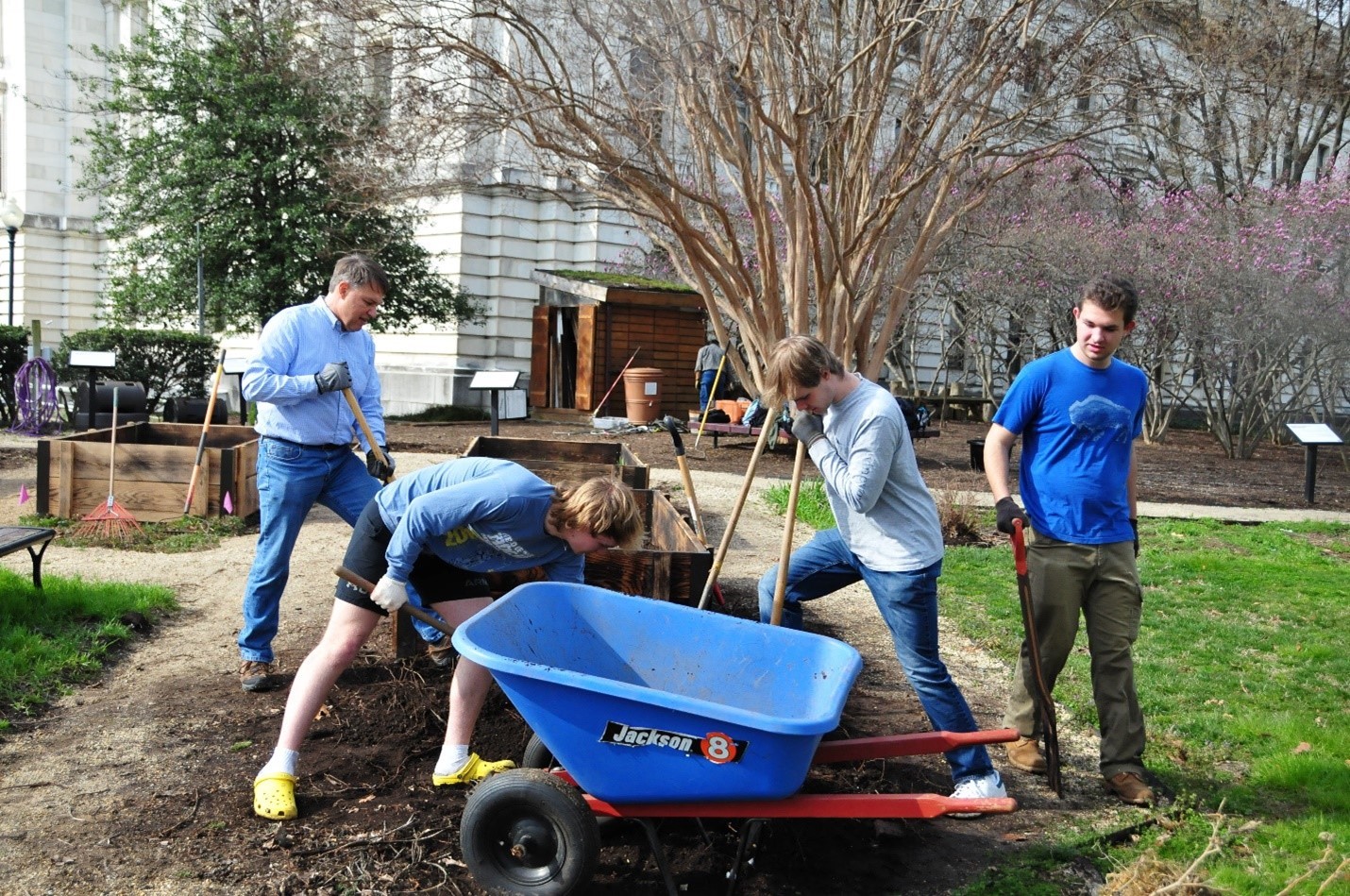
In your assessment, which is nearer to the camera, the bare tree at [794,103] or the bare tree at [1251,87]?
the bare tree at [794,103]

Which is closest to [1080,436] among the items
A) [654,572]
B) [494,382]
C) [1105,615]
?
[1105,615]

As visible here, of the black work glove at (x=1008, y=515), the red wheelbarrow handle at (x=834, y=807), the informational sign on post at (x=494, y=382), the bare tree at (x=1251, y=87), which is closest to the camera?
the red wheelbarrow handle at (x=834, y=807)

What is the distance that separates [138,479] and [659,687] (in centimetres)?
614

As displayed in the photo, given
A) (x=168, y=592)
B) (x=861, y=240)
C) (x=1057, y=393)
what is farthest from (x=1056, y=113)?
(x=168, y=592)

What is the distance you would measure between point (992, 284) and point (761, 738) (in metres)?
20.2

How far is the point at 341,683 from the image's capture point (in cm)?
472

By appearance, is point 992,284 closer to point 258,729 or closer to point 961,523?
point 961,523

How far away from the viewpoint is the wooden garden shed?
21203 millimetres

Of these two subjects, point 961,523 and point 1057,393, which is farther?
point 961,523

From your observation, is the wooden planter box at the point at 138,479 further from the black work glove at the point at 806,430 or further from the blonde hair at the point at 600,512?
the black work glove at the point at 806,430

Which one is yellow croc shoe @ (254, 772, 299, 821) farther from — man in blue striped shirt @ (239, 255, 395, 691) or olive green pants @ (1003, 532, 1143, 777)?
olive green pants @ (1003, 532, 1143, 777)

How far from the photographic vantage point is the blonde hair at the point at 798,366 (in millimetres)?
3551

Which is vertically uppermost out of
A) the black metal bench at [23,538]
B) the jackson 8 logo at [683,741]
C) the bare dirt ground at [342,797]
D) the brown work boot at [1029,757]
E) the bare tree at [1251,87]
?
the bare tree at [1251,87]

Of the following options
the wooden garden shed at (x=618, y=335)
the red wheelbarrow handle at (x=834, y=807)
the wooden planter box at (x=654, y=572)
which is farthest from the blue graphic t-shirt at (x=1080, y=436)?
the wooden garden shed at (x=618, y=335)
